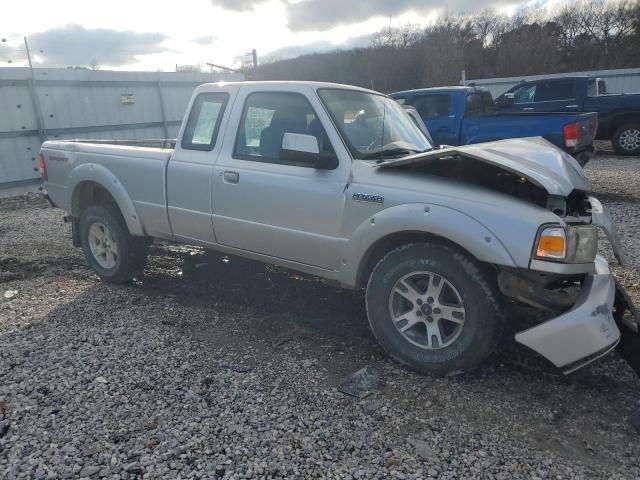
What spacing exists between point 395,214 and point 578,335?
1261mm

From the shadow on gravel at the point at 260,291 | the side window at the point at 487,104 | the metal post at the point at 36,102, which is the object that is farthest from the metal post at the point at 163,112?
the shadow on gravel at the point at 260,291

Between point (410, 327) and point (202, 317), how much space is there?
1904 mm

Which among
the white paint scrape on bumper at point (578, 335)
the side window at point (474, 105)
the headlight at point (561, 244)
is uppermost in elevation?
the side window at point (474, 105)

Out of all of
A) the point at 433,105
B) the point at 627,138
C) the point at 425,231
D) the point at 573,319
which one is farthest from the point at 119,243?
the point at 627,138

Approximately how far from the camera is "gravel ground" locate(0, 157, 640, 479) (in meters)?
2.55

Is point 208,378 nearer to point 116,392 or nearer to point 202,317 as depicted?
point 116,392

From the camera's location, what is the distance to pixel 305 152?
3.54 metres

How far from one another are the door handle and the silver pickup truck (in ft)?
0.06

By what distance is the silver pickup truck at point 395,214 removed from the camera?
293cm

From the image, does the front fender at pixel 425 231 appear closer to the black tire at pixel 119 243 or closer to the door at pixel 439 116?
the black tire at pixel 119 243

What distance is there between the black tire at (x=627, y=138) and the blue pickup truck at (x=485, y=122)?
4.69m

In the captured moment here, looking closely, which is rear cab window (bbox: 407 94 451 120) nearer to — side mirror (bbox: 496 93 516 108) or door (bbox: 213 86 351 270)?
side mirror (bbox: 496 93 516 108)

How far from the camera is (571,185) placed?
10.2 feet

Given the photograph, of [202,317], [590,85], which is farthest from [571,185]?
[590,85]
